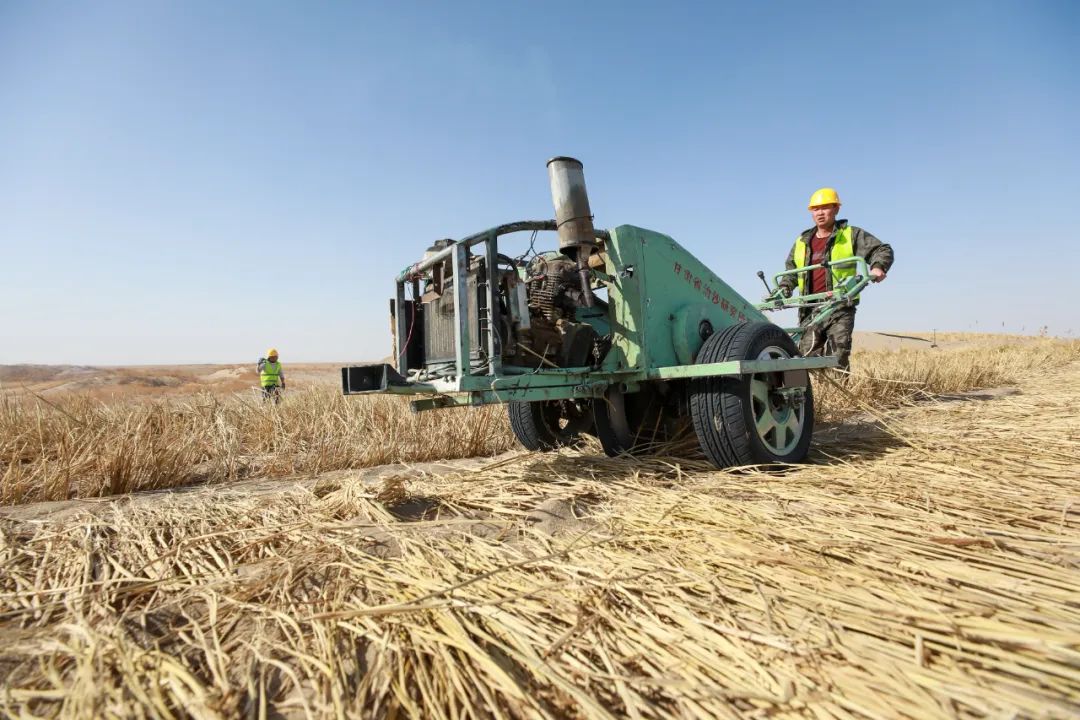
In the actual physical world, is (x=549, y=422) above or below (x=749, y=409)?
below

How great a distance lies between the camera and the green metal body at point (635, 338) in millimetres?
2988

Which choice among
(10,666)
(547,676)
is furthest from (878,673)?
(10,666)

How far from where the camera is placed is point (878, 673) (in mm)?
1130

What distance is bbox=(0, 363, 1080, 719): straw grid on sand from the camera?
1.13 m

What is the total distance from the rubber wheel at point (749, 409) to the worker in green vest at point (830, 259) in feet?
5.90

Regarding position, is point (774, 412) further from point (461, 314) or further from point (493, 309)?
point (461, 314)

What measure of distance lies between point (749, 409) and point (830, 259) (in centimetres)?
319

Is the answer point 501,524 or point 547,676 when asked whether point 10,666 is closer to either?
point 547,676

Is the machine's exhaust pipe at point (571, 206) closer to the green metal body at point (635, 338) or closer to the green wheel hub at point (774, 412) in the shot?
the green metal body at point (635, 338)

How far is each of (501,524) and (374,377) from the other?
3.61 ft

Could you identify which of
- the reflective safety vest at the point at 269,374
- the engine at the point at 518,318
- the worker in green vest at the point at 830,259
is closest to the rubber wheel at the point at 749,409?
the engine at the point at 518,318

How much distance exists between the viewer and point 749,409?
11.0ft

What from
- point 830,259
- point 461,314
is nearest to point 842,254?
point 830,259

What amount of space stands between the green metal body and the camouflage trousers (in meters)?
1.83
